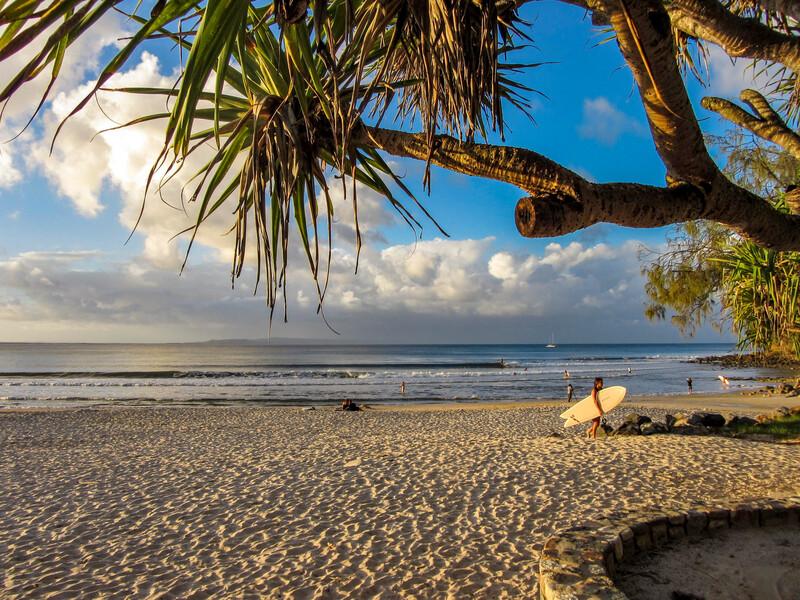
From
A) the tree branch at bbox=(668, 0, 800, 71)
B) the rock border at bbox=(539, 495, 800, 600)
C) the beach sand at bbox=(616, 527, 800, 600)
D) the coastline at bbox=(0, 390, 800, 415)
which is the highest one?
the tree branch at bbox=(668, 0, 800, 71)

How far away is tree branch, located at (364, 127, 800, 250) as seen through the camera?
2.11 m

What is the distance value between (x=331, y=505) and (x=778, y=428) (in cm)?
869

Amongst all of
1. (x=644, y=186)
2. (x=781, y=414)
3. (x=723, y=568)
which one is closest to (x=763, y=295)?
(x=723, y=568)

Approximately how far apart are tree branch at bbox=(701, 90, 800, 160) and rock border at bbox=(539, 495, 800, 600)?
2.44 metres

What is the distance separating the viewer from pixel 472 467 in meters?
6.87

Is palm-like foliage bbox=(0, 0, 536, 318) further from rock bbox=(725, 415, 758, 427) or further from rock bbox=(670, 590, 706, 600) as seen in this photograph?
rock bbox=(725, 415, 758, 427)

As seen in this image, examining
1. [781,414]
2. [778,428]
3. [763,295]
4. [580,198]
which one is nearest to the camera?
[580,198]

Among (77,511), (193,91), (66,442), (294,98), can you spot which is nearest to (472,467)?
(77,511)

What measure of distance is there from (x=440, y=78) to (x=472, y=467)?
539 centimetres

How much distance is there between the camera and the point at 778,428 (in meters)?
9.77

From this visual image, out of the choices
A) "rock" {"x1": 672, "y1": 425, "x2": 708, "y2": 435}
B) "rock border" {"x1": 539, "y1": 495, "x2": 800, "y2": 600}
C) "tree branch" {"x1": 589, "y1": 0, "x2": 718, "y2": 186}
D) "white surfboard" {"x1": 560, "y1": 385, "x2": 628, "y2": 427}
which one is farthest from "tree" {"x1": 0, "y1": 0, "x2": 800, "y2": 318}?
"rock" {"x1": 672, "y1": 425, "x2": 708, "y2": 435}

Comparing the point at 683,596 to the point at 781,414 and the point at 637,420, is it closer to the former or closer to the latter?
the point at 637,420

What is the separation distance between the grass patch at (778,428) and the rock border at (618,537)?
6.28 meters

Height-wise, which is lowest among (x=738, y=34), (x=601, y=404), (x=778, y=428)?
(x=778, y=428)
